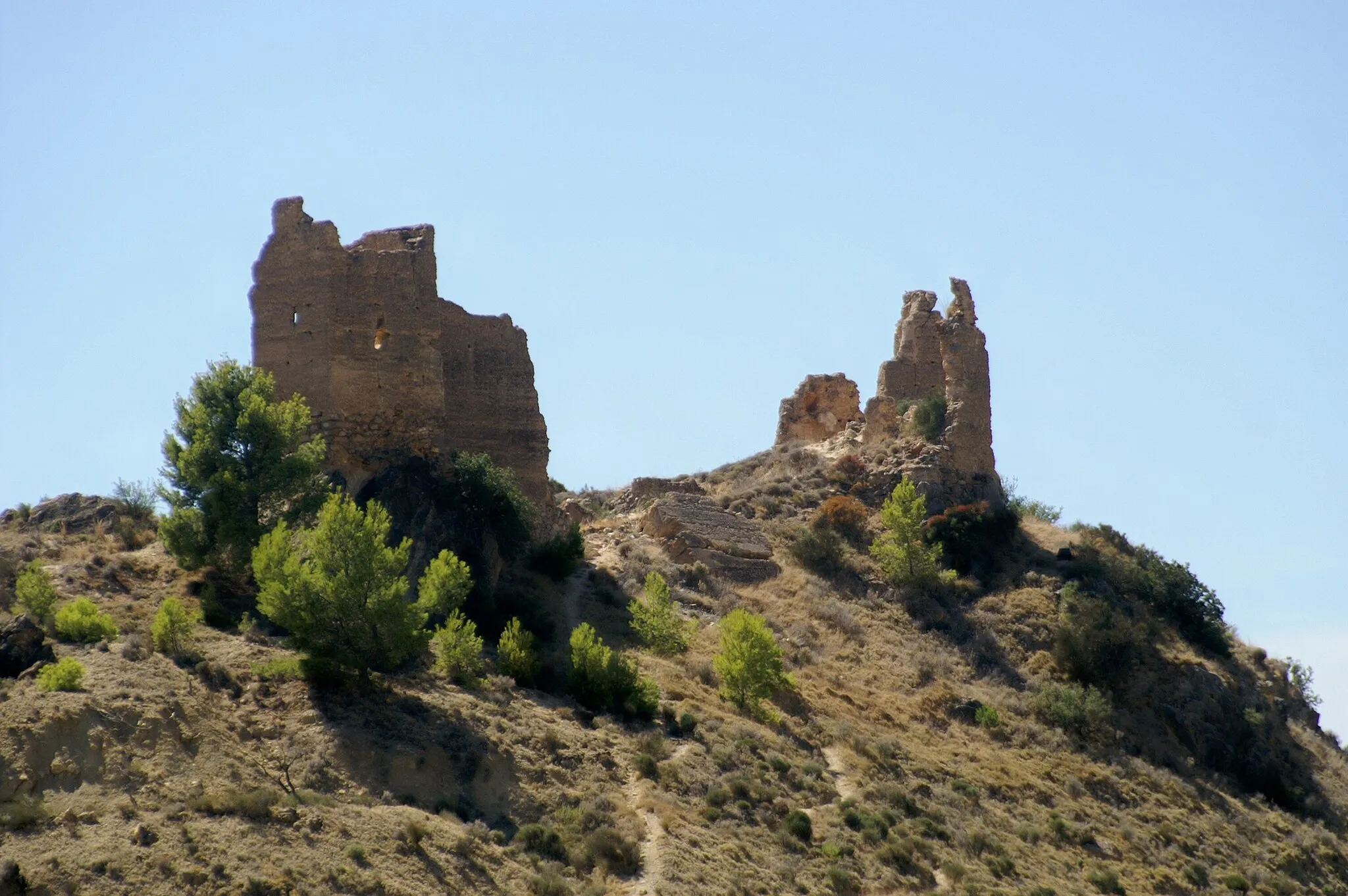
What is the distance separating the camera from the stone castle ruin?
A: 4078cm

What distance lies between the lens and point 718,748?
28.0 meters

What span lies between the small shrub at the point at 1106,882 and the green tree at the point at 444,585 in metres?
10.6

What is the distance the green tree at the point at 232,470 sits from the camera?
30.2 m

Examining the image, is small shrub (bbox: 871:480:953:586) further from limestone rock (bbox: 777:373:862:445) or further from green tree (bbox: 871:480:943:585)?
limestone rock (bbox: 777:373:862:445)

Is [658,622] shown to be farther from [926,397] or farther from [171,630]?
[926,397]

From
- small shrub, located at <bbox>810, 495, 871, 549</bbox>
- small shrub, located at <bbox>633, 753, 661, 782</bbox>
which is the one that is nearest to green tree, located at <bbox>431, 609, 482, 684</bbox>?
small shrub, located at <bbox>633, 753, 661, 782</bbox>

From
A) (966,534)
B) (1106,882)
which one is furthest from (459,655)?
(966,534)

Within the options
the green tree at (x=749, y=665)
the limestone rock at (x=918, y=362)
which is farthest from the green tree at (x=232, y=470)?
the limestone rock at (x=918, y=362)

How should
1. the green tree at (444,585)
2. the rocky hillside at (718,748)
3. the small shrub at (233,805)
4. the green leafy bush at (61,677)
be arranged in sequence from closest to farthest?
the small shrub at (233,805), the rocky hillside at (718,748), the green leafy bush at (61,677), the green tree at (444,585)

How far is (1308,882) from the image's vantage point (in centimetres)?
3056

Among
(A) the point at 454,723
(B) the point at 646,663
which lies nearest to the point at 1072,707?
(B) the point at 646,663

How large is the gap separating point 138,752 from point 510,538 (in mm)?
11601

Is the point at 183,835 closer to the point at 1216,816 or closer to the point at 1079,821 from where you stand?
the point at 1079,821

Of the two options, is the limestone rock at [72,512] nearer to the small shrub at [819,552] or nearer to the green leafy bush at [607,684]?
the green leafy bush at [607,684]
